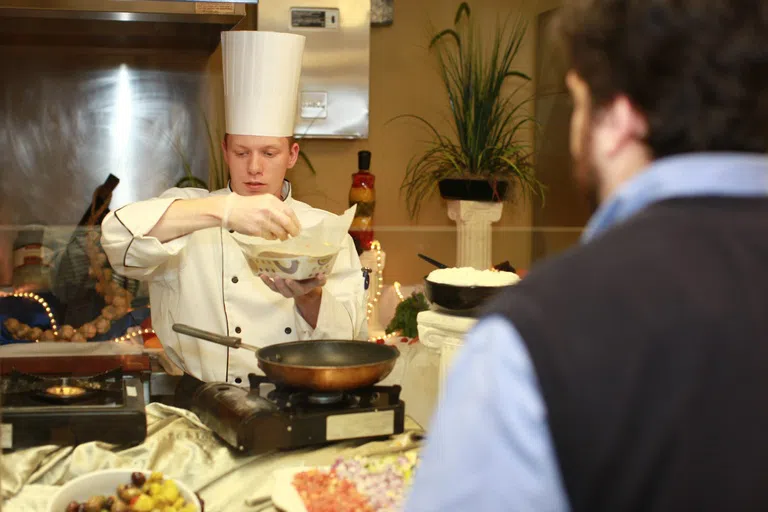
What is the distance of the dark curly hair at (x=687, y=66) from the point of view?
75 cm

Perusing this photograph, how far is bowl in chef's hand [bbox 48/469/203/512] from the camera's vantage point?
1321 millimetres

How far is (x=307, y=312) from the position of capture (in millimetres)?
2383

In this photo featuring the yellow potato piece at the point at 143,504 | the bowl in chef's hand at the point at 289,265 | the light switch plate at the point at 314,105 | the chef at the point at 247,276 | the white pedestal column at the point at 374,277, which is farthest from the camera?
the light switch plate at the point at 314,105

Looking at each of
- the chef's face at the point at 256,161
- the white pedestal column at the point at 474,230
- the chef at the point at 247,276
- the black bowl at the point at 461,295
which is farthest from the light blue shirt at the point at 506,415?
the white pedestal column at the point at 474,230

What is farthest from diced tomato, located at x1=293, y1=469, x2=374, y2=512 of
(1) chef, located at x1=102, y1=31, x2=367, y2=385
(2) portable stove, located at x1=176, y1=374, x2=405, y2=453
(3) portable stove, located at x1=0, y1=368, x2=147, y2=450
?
(1) chef, located at x1=102, y1=31, x2=367, y2=385

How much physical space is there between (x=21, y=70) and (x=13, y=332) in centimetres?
182

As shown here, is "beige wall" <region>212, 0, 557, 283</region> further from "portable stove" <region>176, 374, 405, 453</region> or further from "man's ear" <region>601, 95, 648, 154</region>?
"man's ear" <region>601, 95, 648, 154</region>

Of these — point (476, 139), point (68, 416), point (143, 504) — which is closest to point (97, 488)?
point (143, 504)

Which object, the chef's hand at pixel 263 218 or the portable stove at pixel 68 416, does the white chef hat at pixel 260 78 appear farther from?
the portable stove at pixel 68 416

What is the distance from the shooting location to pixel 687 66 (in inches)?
29.9

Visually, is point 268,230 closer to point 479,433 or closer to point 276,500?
point 276,500

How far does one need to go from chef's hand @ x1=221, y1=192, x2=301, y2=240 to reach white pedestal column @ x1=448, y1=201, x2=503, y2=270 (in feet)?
5.58

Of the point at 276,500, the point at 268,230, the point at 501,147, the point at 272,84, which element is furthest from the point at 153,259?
the point at 501,147

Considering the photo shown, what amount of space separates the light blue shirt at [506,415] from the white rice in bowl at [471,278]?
93 cm
